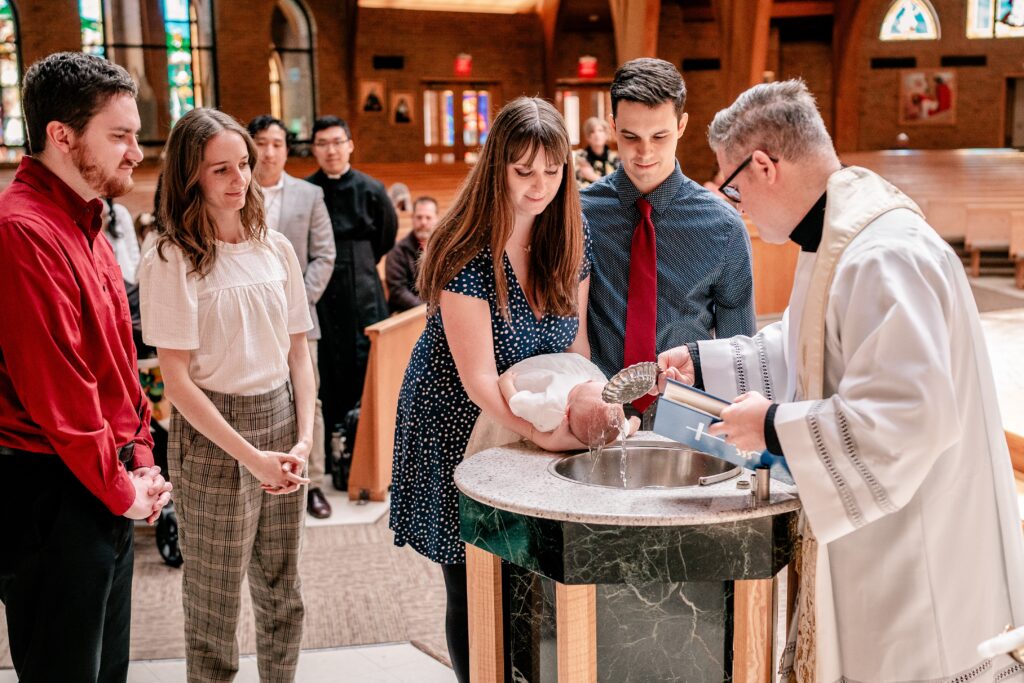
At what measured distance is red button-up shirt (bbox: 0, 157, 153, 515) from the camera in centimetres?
177

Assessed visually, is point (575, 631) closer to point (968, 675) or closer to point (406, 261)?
point (968, 675)

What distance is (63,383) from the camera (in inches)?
70.4

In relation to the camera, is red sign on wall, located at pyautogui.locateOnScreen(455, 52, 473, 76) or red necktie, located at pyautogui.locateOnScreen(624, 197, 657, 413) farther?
red sign on wall, located at pyautogui.locateOnScreen(455, 52, 473, 76)

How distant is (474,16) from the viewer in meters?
20.8

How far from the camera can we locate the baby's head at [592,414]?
1.99 meters

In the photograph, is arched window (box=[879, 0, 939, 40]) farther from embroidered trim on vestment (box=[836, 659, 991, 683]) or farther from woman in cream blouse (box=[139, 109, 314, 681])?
embroidered trim on vestment (box=[836, 659, 991, 683])

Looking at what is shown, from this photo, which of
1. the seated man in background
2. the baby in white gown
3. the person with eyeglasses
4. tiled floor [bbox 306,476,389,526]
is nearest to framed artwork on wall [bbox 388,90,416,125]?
the seated man in background

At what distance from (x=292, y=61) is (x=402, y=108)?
2.27m

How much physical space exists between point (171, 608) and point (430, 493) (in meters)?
1.89

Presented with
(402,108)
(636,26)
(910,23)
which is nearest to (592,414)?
(636,26)

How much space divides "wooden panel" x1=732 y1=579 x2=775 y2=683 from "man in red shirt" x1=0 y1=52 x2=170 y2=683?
43.6 inches

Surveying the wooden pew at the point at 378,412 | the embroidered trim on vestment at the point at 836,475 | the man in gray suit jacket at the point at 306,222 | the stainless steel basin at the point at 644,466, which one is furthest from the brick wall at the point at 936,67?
the embroidered trim on vestment at the point at 836,475

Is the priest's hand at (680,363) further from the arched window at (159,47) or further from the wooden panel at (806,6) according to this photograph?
the wooden panel at (806,6)

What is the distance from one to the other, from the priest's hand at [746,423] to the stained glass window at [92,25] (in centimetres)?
1842
